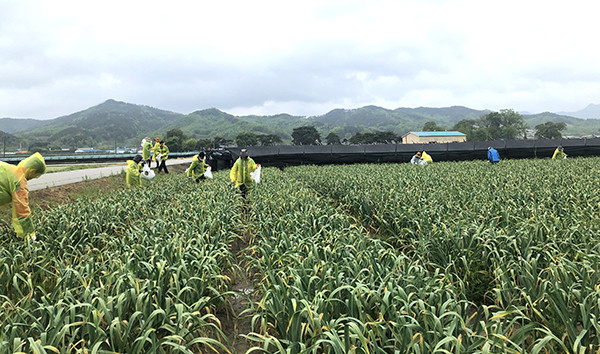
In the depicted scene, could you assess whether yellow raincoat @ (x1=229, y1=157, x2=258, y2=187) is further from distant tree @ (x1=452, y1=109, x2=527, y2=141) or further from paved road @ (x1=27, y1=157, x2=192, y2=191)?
distant tree @ (x1=452, y1=109, x2=527, y2=141)

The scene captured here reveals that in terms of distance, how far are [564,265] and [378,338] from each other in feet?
7.12

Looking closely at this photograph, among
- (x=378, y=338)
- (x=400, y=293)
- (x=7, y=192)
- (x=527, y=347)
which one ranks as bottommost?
(x=527, y=347)

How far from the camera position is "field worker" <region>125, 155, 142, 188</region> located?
10.7 metres

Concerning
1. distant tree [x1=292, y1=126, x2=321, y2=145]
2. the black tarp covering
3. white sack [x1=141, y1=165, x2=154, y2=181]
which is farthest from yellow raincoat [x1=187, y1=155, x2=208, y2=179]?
distant tree [x1=292, y1=126, x2=321, y2=145]

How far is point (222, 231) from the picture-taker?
480 centimetres

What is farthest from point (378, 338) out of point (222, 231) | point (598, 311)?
point (222, 231)

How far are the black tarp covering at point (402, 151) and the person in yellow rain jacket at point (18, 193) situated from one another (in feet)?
66.8

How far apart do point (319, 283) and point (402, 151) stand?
996 inches

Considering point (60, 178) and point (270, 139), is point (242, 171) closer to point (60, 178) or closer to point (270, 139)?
point (60, 178)

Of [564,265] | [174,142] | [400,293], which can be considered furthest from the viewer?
[174,142]

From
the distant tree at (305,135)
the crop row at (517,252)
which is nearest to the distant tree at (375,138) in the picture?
the distant tree at (305,135)

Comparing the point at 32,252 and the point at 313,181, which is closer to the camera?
the point at 32,252

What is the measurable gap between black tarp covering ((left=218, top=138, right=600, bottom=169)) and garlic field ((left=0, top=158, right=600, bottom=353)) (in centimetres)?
1874

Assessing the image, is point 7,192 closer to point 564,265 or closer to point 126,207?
point 126,207
